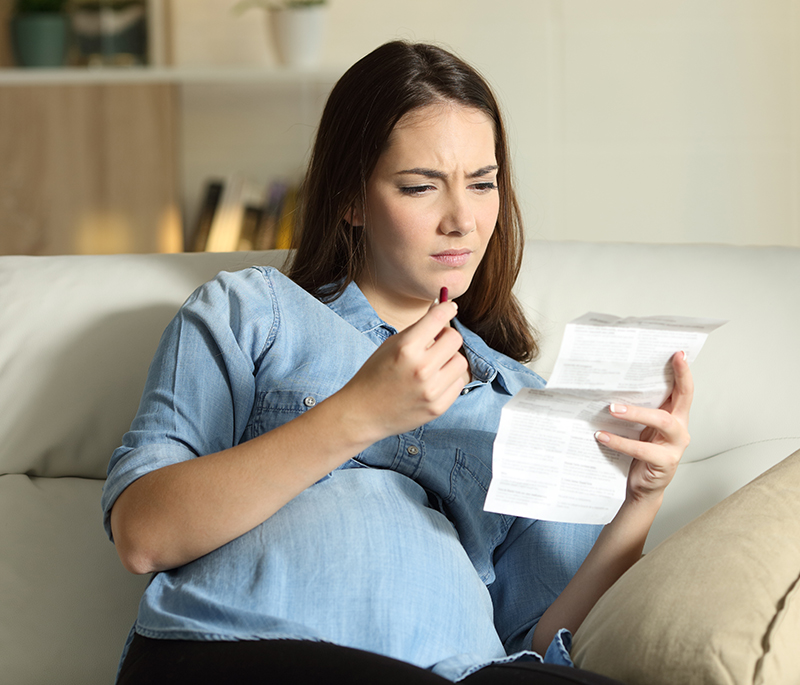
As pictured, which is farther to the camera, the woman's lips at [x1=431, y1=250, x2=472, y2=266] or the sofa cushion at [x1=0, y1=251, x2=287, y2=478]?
the sofa cushion at [x1=0, y1=251, x2=287, y2=478]

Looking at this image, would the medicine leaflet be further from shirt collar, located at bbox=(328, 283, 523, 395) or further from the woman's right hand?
shirt collar, located at bbox=(328, 283, 523, 395)

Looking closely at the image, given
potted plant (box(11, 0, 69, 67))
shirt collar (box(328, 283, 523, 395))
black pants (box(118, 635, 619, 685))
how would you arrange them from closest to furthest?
black pants (box(118, 635, 619, 685)), shirt collar (box(328, 283, 523, 395)), potted plant (box(11, 0, 69, 67))

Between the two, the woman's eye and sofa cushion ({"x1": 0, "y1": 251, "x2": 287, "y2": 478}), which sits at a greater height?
the woman's eye

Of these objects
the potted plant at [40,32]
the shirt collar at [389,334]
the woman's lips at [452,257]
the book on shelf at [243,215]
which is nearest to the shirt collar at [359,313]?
the shirt collar at [389,334]

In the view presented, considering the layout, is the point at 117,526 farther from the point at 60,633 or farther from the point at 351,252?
the point at 351,252

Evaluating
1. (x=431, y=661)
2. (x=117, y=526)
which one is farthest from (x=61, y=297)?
(x=431, y=661)

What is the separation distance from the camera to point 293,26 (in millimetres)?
2277

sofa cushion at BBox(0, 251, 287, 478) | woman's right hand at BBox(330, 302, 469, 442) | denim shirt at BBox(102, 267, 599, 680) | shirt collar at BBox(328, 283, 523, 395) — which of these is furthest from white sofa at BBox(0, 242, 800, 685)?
woman's right hand at BBox(330, 302, 469, 442)

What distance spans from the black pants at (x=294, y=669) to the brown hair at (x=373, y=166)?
0.54 metres

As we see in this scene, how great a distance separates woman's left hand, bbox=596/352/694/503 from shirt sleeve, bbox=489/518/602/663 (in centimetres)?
16

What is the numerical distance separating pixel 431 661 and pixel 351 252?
23.2 inches

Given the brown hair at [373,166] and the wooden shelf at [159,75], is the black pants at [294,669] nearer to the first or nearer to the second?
the brown hair at [373,166]

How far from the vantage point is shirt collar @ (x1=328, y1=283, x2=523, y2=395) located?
113 cm

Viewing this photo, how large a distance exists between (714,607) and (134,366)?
0.91 meters
